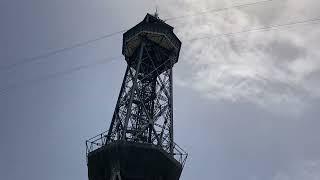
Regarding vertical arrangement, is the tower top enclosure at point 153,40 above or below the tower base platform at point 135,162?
above

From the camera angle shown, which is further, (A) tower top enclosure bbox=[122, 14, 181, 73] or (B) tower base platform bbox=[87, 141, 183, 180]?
(A) tower top enclosure bbox=[122, 14, 181, 73]

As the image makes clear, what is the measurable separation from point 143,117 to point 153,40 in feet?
36.8

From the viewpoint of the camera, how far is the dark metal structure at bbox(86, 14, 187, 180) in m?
66.3

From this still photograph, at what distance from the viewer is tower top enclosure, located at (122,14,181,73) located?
8031 centimetres

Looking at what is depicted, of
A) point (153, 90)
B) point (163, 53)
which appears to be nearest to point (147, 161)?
point (153, 90)

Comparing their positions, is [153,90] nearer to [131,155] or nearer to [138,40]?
[138,40]

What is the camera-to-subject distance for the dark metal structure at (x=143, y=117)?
66.3m

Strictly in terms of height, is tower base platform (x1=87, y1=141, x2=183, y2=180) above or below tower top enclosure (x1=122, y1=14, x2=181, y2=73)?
below

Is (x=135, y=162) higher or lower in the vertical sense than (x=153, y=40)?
lower

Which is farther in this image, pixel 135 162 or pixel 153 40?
pixel 153 40

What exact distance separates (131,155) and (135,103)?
35.2 feet

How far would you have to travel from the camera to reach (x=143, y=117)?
74.2 m

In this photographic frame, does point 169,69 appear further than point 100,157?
Yes

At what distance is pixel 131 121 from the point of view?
73.6 m
